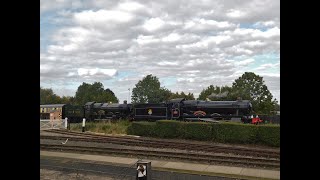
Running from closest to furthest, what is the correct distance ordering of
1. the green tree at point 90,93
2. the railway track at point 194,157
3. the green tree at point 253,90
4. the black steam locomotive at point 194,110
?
1. the railway track at point 194,157
2. the black steam locomotive at point 194,110
3. the green tree at point 253,90
4. the green tree at point 90,93

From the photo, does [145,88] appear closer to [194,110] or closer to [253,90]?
[253,90]

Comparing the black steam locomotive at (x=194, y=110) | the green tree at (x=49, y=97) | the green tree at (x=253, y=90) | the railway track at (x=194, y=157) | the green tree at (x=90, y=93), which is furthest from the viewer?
→ the green tree at (x=90, y=93)

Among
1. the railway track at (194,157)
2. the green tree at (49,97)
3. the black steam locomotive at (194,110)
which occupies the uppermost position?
the green tree at (49,97)

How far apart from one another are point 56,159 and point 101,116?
21381 mm

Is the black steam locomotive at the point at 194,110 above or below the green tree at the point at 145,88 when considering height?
below

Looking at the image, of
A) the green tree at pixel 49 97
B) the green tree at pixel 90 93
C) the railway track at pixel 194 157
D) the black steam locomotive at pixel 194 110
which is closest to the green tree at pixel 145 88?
the green tree at pixel 90 93

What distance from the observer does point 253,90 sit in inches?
2167

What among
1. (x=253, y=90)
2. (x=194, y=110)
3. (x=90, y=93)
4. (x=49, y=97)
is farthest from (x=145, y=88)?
(x=194, y=110)

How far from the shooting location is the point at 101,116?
111 ft

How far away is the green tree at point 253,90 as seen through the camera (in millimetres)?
49375

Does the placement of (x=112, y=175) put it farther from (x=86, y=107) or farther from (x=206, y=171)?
(x=86, y=107)

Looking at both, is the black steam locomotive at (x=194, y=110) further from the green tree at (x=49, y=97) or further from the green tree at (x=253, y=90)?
the green tree at (x=49, y=97)

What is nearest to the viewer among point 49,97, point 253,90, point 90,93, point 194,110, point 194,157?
point 194,157
